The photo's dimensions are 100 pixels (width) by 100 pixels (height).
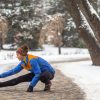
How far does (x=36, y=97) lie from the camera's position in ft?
34.2

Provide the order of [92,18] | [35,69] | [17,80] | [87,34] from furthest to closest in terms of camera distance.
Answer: [87,34], [92,18], [17,80], [35,69]

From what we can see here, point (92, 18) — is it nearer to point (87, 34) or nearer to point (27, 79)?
point (87, 34)

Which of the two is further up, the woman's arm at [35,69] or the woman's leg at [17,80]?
the woman's arm at [35,69]

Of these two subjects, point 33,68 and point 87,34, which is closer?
point 33,68

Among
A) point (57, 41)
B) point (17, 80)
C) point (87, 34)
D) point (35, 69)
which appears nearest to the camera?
point (35, 69)

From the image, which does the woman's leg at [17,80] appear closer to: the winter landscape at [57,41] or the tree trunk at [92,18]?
the winter landscape at [57,41]

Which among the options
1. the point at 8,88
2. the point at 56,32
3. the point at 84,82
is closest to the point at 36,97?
the point at 8,88

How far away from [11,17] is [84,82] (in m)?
34.7

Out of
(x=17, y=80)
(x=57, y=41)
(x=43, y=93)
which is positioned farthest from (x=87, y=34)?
(x=57, y=41)

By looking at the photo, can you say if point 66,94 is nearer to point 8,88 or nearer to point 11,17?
point 8,88

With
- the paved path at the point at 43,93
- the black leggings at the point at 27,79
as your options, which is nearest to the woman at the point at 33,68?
the black leggings at the point at 27,79

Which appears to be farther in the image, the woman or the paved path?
the woman

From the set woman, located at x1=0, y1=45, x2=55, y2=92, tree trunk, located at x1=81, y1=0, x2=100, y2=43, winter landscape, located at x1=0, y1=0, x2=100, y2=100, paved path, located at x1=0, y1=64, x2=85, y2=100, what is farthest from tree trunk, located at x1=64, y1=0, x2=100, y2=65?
woman, located at x1=0, y1=45, x2=55, y2=92

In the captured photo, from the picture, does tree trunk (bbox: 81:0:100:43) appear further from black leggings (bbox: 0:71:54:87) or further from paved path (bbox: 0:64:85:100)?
black leggings (bbox: 0:71:54:87)
